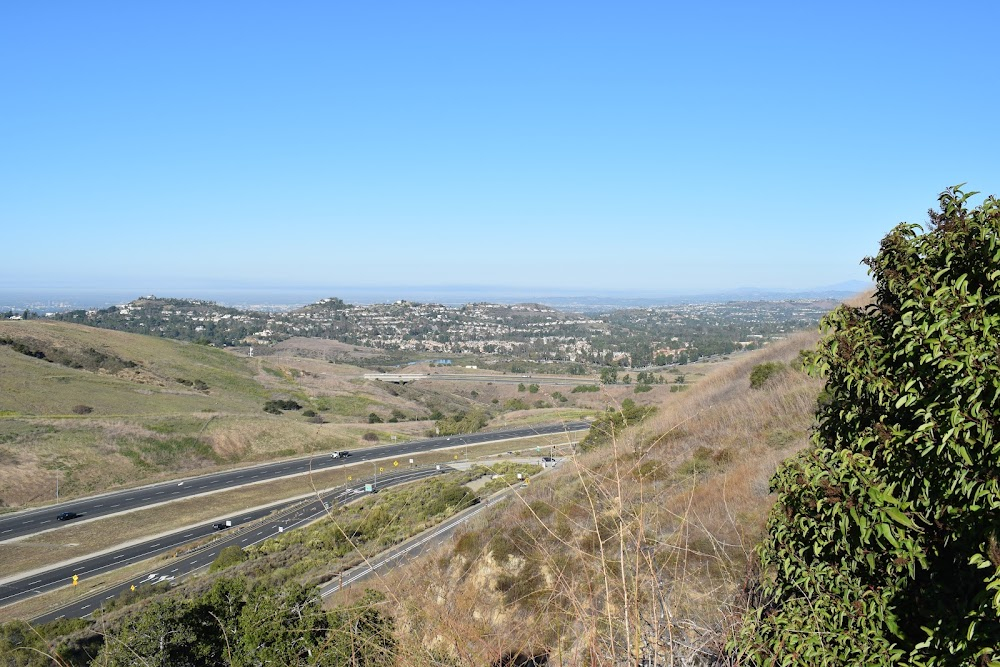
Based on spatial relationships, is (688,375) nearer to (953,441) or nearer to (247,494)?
(247,494)

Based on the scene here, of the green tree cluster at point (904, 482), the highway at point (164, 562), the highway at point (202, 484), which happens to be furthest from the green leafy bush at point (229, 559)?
the green tree cluster at point (904, 482)

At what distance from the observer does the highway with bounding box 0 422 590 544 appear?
36.4 metres

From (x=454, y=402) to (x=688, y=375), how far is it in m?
43.7

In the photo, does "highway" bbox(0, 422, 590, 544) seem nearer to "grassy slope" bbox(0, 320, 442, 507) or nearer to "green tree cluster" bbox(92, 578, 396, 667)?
"grassy slope" bbox(0, 320, 442, 507)

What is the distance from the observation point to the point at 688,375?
202ft

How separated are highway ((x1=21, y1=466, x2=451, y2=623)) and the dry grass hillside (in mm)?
11197

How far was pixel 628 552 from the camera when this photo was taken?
3.42 meters

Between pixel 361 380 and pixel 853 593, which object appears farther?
pixel 361 380

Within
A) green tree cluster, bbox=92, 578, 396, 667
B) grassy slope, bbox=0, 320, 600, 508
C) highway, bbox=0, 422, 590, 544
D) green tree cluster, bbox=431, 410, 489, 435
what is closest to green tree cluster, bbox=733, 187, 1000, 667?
green tree cluster, bbox=92, 578, 396, 667

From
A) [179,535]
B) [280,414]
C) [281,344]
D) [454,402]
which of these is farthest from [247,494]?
[281,344]

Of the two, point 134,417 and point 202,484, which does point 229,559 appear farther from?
point 134,417

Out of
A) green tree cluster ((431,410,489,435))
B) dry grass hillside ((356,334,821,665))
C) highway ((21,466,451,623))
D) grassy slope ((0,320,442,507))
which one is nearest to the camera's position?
dry grass hillside ((356,334,821,665))

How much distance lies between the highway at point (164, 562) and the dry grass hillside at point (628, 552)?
11.2m

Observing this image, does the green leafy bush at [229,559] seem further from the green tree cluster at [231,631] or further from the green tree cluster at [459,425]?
the green tree cluster at [459,425]
